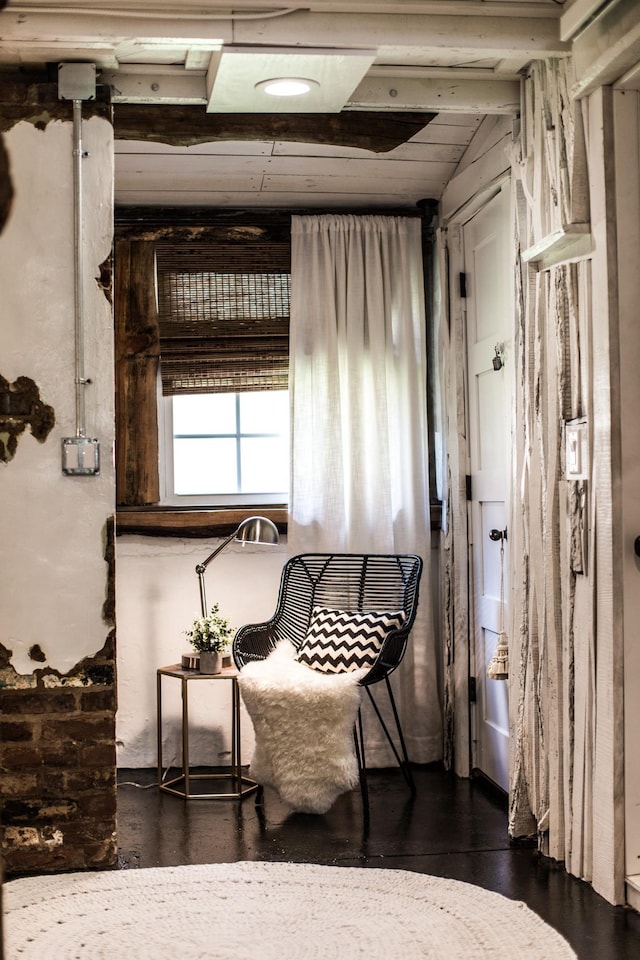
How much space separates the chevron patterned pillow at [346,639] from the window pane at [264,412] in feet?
3.40

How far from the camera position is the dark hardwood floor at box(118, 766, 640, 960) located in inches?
105

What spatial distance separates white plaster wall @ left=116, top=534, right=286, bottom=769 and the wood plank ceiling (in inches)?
62.8

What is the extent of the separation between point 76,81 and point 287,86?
68 centimetres

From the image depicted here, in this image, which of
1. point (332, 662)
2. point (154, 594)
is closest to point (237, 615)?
point (154, 594)

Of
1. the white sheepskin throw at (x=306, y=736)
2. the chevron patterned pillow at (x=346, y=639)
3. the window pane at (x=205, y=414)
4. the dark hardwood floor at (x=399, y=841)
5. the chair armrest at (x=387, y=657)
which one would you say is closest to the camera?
the dark hardwood floor at (x=399, y=841)

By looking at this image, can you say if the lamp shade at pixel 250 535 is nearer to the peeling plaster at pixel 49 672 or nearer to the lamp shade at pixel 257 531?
the lamp shade at pixel 257 531

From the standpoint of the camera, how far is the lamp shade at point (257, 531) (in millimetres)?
3947

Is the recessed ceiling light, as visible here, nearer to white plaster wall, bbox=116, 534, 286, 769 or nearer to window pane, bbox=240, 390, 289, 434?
window pane, bbox=240, 390, 289, 434

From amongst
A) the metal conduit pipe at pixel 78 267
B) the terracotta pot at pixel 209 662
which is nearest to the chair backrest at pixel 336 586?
the terracotta pot at pixel 209 662

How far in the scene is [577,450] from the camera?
9.68 feet

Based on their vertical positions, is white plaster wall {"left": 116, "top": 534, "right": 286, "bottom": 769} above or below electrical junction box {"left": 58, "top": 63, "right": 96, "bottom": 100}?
below

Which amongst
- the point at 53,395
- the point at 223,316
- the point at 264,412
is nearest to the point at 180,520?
the point at 264,412

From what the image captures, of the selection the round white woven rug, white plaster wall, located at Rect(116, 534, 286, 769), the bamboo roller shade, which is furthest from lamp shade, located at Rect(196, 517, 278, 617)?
the round white woven rug

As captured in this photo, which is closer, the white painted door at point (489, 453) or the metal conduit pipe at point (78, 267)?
the metal conduit pipe at point (78, 267)
